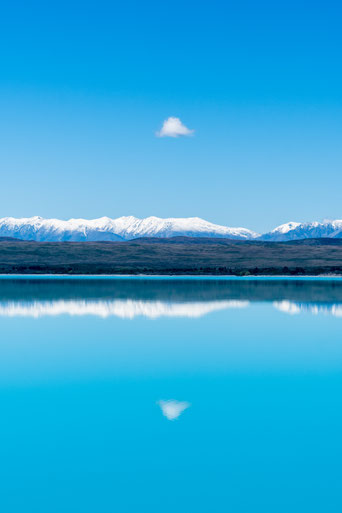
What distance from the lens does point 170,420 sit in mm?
9156

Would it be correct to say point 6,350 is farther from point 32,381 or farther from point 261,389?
point 261,389

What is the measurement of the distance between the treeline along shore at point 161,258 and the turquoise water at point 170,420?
57786mm

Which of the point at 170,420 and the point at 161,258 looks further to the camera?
the point at 161,258

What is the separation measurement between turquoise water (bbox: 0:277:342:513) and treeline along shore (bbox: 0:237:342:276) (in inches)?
2275

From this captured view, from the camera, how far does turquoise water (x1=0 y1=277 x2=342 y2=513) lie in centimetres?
660

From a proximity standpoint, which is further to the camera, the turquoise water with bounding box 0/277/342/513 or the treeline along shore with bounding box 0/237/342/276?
the treeline along shore with bounding box 0/237/342/276

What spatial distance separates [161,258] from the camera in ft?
341

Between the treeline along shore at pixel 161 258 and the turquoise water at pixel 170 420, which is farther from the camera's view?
the treeline along shore at pixel 161 258

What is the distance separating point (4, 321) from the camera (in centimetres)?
2131

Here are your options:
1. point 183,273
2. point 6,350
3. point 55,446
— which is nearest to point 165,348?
point 6,350

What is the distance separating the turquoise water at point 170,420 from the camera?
660cm

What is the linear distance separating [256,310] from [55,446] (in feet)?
62.5

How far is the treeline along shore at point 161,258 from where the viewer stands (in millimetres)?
77375

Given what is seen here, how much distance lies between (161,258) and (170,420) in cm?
9470
